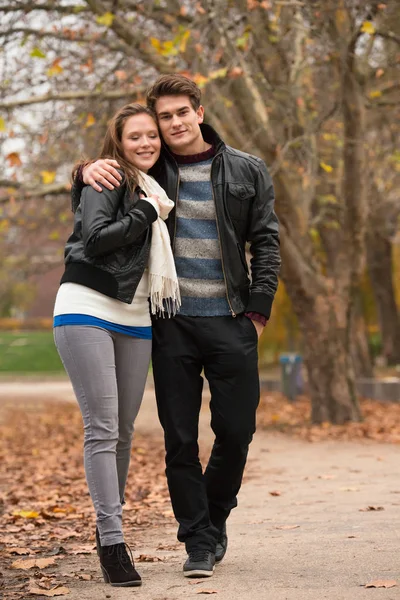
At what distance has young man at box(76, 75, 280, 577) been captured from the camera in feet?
15.6

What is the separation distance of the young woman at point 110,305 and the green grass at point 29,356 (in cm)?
3523

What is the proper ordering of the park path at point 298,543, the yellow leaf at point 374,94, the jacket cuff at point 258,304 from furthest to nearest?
the yellow leaf at point 374,94, the jacket cuff at point 258,304, the park path at point 298,543

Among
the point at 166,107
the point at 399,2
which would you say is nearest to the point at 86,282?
the point at 166,107

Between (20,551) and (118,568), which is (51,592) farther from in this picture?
(20,551)

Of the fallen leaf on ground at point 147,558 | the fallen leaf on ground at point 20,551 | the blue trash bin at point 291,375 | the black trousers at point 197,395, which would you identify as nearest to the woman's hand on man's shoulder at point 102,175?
the black trousers at point 197,395

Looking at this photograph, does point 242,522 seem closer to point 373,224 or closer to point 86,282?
point 86,282

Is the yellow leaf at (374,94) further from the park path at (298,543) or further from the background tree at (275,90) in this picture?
the park path at (298,543)

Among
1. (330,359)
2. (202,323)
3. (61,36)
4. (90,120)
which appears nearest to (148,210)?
(202,323)

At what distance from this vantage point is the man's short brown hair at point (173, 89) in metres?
4.78

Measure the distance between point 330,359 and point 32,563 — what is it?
9243mm

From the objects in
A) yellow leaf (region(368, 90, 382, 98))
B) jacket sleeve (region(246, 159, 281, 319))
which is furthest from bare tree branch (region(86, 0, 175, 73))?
jacket sleeve (region(246, 159, 281, 319))

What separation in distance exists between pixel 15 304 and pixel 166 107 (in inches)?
2228

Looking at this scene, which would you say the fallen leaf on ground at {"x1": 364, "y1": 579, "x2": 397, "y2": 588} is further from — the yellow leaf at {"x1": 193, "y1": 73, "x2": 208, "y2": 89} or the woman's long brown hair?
the yellow leaf at {"x1": 193, "y1": 73, "x2": 208, "y2": 89}

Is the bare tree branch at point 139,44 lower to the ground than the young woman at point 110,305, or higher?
higher
